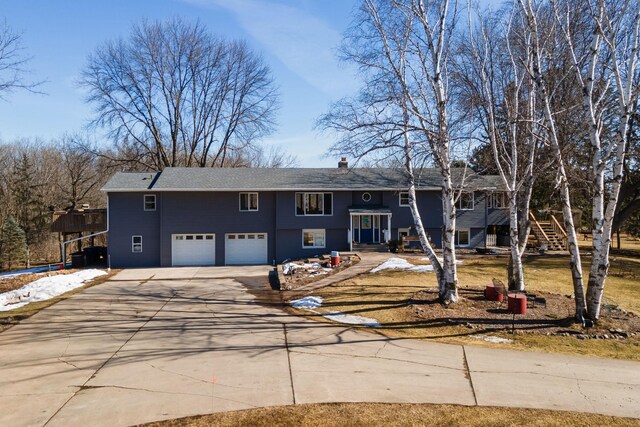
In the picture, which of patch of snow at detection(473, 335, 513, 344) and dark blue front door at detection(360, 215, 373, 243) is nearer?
patch of snow at detection(473, 335, 513, 344)

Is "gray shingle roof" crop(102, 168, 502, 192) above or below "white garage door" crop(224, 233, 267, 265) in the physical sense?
above

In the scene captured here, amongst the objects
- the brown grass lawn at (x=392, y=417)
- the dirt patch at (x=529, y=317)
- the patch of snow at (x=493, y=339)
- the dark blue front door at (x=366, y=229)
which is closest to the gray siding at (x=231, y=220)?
the dark blue front door at (x=366, y=229)

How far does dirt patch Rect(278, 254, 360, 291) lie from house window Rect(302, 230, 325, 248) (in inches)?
96.6

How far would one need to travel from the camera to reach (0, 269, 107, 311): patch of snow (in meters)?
14.7

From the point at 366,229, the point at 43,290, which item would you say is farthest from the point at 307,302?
the point at 366,229

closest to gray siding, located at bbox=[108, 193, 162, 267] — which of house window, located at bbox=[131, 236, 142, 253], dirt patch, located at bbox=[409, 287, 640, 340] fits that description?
house window, located at bbox=[131, 236, 142, 253]

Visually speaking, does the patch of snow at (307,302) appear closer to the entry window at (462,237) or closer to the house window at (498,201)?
the entry window at (462,237)

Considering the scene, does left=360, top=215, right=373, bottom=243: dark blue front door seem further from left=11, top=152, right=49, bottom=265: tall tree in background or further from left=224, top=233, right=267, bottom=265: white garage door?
left=11, top=152, right=49, bottom=265: tall tree in background

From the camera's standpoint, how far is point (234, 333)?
10.2 m

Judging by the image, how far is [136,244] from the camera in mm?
25891

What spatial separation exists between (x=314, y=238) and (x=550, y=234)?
54.0 ft

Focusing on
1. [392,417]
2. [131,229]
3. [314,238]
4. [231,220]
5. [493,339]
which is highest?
[231,220]

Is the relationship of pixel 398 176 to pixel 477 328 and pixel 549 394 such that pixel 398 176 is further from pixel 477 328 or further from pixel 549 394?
pixel 549 394

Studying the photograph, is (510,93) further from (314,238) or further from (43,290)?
(43,290)
